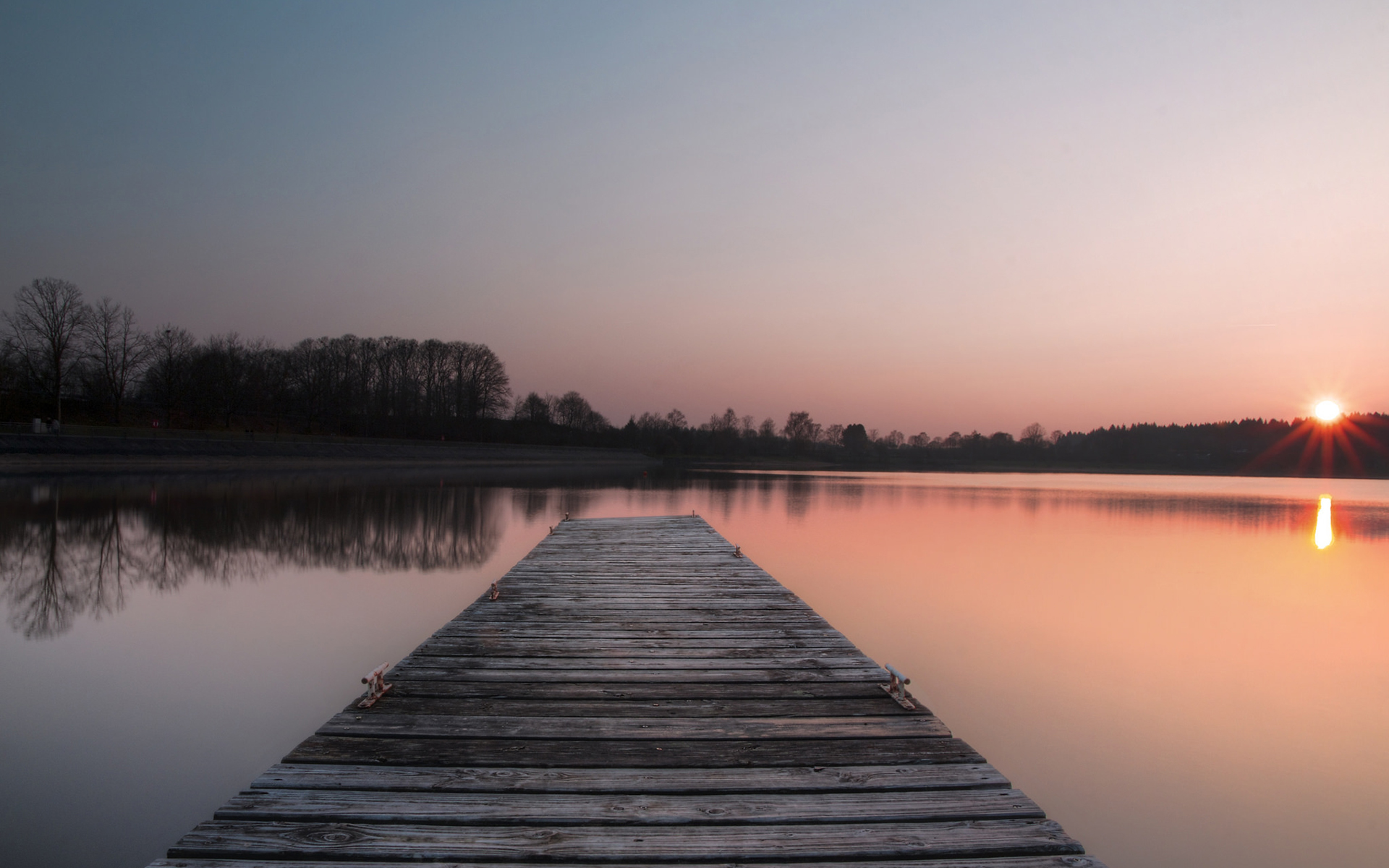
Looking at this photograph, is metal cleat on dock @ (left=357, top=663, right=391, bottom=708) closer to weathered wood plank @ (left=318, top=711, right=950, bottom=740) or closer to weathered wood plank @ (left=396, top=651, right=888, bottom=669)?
weathered wood plank @ (left=318, top=711, right=950, bottom=740)

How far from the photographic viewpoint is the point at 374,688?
4.07 meters

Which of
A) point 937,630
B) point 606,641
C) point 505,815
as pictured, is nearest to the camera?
point 505,815

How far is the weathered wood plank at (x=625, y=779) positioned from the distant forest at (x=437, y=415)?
160 feet

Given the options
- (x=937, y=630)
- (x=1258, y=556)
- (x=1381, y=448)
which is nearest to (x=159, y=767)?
(x=937, y=630)

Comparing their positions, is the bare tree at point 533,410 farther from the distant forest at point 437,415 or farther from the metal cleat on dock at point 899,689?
the metal cleat on dock at point 899,689

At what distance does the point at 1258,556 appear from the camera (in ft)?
50.5

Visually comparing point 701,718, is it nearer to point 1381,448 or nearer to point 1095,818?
point 1095,818

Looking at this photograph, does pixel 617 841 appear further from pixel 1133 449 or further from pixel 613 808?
pixel 1133 449

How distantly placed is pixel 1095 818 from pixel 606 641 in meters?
3.46

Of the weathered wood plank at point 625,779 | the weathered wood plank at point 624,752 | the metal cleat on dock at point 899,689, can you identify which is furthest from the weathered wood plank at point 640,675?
the weathered wood plank at point 625,779

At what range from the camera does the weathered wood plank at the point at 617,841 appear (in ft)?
8.27

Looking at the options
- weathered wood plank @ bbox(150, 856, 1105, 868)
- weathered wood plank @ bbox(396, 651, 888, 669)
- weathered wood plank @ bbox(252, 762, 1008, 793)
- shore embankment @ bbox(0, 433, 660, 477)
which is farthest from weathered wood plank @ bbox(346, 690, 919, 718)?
shore embankment @ bbox(0, 433, 660, 477)

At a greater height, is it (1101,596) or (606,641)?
(606,641)

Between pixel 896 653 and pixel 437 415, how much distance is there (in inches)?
2723
